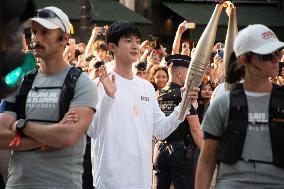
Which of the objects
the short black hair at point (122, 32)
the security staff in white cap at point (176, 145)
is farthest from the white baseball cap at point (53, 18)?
the security staff in white cap at point (176, 145)

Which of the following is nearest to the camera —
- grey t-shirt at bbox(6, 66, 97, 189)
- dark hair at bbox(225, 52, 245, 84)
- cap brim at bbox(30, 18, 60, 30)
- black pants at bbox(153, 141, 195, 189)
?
dark hair at bbox(225, 52, 245, 84)

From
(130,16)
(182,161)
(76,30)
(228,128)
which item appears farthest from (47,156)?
(130,16)

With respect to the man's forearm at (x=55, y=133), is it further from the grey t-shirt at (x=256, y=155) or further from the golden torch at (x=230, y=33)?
the golden torch at (x=230, y=33)

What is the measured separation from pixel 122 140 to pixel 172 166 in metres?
3.09

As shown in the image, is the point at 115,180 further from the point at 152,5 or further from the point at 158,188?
the point at 152,5

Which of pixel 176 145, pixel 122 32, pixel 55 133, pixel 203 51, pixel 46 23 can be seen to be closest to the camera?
pixel 55 133

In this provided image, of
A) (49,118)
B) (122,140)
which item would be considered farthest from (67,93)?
(122,140)

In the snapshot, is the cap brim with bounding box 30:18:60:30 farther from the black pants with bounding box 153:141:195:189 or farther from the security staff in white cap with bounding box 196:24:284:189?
the black pants with bounding box 153:141:195:189

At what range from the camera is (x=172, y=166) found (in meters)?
9.62

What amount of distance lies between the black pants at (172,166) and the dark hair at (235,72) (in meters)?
4.34

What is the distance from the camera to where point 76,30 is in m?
28.6

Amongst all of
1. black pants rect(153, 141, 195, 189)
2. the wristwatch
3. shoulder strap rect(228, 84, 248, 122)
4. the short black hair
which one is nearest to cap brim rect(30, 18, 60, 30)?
the wristwatch

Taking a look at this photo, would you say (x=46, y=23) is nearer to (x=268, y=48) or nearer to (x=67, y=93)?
(x=67, y=93)

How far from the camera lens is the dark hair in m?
5.15
